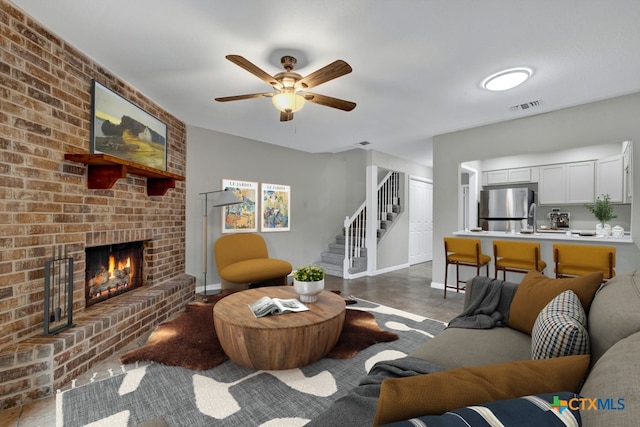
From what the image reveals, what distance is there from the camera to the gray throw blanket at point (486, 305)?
6.28ft

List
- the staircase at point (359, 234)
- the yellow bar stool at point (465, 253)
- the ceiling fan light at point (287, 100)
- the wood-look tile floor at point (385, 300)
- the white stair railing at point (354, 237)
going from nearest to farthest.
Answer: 1. the wood-look tile floor at point (385, 300)
2. the ceiling fan light at point (287, 100)
3. the yellow bar stool at point (465, 253)
4. the white stair railing at point (354, 237)
5. the staircase at point (359, 234)

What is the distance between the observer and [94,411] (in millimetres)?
1678

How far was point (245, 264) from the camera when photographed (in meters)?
4.14

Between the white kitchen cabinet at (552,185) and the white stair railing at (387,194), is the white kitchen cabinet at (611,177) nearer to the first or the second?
the white kitchen cabinet at (552,185)

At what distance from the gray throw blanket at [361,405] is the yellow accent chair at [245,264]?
293 cm

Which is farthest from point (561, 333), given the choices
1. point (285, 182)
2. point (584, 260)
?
point (285, 182)

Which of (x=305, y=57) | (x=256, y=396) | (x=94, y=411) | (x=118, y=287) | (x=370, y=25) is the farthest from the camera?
(x=118, y=287)

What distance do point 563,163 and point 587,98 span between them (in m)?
2.22

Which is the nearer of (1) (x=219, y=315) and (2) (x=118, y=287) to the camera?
(1) (x=219, y=315)

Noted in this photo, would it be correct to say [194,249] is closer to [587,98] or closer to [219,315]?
[219,315]

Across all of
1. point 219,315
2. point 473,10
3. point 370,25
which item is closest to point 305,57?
point 370,25

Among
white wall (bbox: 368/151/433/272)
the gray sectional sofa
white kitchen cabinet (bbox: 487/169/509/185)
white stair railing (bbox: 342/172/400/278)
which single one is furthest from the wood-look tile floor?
white kitchen cabinet (bbox: 487/169/509/185)

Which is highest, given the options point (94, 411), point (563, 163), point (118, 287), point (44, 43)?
point (44, 43)

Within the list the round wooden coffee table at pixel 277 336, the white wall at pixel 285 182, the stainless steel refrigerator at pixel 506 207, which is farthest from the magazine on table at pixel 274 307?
the stainless steel refrigerator at pixel 506 207
